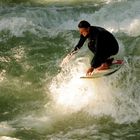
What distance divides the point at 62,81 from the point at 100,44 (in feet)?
5.43

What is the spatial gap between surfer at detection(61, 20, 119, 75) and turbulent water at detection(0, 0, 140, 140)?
0.53 m

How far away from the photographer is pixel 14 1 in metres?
14.8

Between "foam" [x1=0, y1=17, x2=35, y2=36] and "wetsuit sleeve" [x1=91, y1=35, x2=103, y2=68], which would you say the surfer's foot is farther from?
"foam" [x1=0, y1=17, x2=35, y2=36]

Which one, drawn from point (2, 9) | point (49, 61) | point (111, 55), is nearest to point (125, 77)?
point (111, 55)

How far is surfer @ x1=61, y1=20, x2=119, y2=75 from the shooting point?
8.70 meters

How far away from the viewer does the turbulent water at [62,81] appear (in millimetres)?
8820

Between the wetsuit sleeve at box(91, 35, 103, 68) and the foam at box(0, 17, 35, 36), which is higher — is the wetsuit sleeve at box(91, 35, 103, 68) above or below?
below

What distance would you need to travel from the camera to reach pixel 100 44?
28.8 ft

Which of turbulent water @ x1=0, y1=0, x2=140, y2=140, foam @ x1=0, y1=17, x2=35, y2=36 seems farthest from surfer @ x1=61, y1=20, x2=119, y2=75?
foam @ x1=0, y1=17, x2=35, y2=36

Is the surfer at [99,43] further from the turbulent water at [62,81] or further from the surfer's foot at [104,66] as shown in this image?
the turbulent water at [62,81]

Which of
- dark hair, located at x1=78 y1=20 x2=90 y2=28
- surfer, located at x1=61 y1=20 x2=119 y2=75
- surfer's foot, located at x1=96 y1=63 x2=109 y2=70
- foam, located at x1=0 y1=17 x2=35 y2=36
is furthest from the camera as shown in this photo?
foam, located at x1=0 y1=17 x2=35 y2=36

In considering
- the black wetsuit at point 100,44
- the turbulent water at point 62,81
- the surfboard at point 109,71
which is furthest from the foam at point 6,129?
the black wetsuit at point 100,44

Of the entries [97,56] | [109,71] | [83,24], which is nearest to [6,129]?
[97,56]

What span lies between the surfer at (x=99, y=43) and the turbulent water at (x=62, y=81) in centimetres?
53
